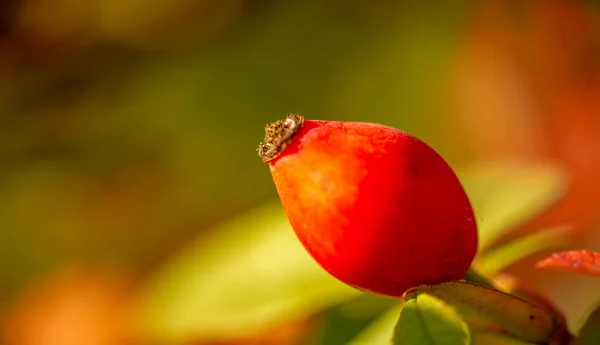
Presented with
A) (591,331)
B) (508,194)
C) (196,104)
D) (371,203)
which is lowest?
(591,331)

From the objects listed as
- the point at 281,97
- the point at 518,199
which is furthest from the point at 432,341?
the point at 281,97

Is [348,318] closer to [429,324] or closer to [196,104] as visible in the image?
[429,324]

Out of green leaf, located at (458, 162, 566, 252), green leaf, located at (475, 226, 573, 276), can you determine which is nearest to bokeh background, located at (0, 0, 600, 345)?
green leaf, located at (458, 162, 566, 252)

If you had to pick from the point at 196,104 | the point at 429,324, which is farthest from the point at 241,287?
the point at 196,104

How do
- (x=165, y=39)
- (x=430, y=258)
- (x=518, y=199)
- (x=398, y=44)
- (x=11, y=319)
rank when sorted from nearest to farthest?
(x=430, y=258) < (x=518, y=199) < (x=11, y=319) < (x=398, y=44) < (x=165, y=39)

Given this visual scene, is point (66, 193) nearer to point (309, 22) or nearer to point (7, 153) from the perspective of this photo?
point (7, 153)

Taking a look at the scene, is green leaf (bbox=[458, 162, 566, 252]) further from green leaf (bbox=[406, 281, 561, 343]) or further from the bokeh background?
the bokeh background
